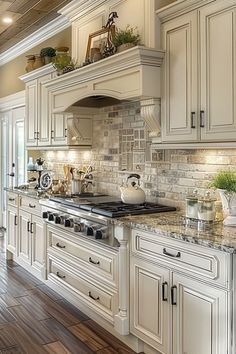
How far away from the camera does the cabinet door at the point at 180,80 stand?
267 cm

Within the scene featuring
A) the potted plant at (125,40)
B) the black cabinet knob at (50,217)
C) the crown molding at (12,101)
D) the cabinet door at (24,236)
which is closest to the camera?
the potted plant at (125,40)

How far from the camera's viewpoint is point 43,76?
4848 mm

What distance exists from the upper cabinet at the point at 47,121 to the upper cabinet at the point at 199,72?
1.57 meters

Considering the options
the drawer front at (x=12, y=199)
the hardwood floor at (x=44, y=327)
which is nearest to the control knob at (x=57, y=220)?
the hardwood floor at (x=44, y=327)

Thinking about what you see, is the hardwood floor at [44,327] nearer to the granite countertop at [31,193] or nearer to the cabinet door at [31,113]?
the granite countertop at [31,193]

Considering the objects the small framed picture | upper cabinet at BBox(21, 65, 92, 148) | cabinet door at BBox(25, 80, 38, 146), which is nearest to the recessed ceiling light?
upper cabinet at BBox(21, 65, 92, 148)

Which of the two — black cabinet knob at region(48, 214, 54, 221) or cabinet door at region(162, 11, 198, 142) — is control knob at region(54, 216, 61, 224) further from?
cabinet door at region(162, 11, 198, 142)

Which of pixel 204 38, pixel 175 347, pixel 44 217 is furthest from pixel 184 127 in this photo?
pixel 44 217

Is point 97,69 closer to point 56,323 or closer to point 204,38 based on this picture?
point 204,38

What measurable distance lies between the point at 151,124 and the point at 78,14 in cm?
179

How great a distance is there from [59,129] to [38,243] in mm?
1341

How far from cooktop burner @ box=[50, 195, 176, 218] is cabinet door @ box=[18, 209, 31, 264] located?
96 cm

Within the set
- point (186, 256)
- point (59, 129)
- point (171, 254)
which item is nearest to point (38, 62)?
point (59, 129)

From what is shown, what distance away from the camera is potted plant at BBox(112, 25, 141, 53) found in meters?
3.10
